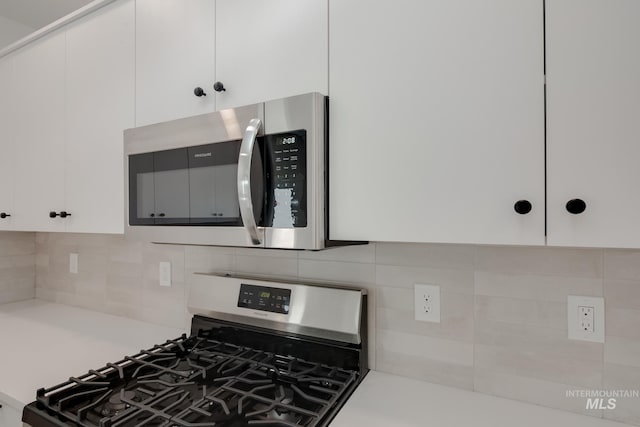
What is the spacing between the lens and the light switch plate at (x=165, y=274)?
159 cm

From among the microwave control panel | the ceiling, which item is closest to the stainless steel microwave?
the microwave control panel

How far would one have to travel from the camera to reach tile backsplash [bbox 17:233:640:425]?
841mm

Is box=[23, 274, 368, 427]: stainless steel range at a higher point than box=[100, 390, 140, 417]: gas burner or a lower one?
higher

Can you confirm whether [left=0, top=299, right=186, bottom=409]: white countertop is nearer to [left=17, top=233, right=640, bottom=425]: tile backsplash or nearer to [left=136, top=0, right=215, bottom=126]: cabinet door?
[left=17, top=233, right=640, bottom=425]: tile backsplash

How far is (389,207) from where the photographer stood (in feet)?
2.56

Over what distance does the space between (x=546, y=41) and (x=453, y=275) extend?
637mm

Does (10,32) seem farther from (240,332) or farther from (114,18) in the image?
(240,332)

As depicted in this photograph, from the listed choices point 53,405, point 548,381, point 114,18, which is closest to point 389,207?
point 548,381

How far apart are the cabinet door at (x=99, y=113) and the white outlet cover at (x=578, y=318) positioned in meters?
1.44

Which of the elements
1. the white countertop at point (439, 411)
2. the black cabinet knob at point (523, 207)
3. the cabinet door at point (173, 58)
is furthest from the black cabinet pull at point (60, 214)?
the black cabinet knob at point (523, 207)

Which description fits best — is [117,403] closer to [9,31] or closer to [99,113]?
[99,113]
